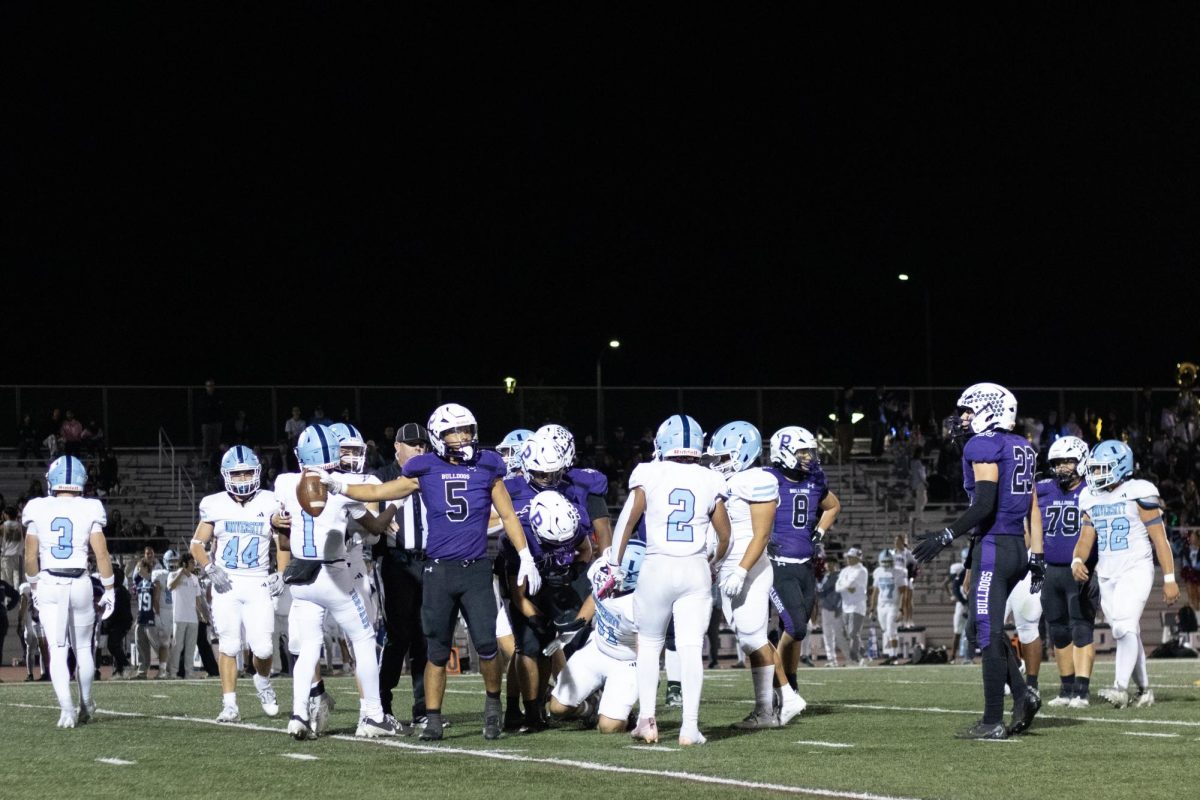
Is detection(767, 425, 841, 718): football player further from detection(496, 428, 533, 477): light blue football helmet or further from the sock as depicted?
detection(496, 428, 533, 477): light blue football helmet

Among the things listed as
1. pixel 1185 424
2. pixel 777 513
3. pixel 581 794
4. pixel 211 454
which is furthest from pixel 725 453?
pixel 1185 424

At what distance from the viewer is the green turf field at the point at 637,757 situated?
27.2 feet

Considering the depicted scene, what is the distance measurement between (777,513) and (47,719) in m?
5.96

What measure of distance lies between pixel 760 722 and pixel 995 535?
2.07 meters

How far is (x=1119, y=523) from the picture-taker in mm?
13914

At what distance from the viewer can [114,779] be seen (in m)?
9.03

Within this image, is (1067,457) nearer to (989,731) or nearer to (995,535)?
(995,535)

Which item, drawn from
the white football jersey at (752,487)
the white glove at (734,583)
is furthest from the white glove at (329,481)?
the white football jersey at (752,487)

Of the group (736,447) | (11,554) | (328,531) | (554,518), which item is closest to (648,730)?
(554,518)

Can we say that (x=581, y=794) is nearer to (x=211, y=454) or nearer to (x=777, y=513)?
(x=777, y=513)

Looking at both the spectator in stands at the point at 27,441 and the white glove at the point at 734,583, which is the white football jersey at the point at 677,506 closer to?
the white glove at the point at 734,583

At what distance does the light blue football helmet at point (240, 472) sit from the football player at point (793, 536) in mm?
4083

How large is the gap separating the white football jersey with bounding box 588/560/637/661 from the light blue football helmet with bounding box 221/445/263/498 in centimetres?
346

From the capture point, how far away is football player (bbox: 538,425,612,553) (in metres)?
11.6
